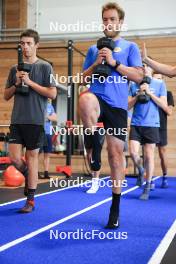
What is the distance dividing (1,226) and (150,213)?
1.30 m

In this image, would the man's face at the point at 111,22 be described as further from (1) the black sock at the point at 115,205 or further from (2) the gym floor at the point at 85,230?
(2) the gym floor at the point at 85,230

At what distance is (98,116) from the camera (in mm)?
2779

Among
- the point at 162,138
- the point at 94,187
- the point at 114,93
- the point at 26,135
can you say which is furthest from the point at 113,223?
the point at 162,138

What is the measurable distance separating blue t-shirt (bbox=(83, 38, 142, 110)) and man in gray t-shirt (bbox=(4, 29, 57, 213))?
29.7 inches

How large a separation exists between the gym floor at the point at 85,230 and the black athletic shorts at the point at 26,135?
1.88 ft

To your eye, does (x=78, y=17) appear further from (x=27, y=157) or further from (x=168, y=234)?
(x=168, y=234)

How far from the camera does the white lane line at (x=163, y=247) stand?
2.10m

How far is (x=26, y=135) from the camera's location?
138 inches

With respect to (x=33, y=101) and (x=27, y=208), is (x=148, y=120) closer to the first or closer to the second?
(x=33, y=101)

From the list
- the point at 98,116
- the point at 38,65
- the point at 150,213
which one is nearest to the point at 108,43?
the point at 98,116

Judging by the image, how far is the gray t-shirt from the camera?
351 centimetres
